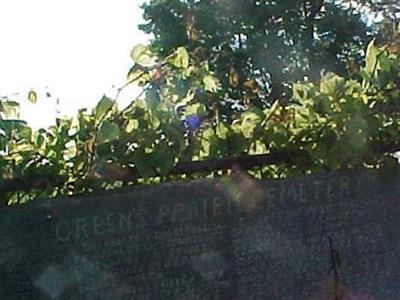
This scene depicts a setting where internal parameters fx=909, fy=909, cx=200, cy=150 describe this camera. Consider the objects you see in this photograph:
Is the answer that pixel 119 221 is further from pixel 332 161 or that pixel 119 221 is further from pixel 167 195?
pixel 332 161

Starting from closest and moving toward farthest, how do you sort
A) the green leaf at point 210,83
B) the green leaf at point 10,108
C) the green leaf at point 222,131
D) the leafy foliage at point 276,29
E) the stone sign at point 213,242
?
the stone sign at point 213,242 → the green leaf at point 10,108 → the green leaf at point 210,83 → the green leaf at point 222,131 → the leafy foliage at point 276,29

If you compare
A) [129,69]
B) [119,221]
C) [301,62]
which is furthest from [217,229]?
[301,62]

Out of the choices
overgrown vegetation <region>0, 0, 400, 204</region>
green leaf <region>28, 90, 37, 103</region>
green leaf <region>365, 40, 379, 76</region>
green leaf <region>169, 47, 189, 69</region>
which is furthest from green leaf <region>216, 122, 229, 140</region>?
green leaf <region>28, 90, 37, 103</region>

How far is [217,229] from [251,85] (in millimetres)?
1604

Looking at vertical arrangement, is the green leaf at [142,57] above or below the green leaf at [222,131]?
above

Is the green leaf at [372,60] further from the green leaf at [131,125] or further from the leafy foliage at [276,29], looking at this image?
the leafy foliage at [276,29]

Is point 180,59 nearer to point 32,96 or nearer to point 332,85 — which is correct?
point 32,96

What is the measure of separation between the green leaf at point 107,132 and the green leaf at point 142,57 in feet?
1.02

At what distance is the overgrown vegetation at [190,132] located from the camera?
3863 millimetres

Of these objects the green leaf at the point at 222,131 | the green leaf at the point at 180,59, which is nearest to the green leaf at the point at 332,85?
the green leaf at the point at 222,131

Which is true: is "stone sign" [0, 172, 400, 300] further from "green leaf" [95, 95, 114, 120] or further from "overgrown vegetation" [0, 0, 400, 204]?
"green leaf" [95, 95, 114, 120]

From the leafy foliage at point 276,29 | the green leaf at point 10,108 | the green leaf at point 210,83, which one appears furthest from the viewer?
the leafy foliage at point 276,29

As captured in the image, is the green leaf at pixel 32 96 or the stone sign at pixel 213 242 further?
the green leaf at pixel 32 96

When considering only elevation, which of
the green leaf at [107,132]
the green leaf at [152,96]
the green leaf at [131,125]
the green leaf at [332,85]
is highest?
the green leaf at [332,85]
